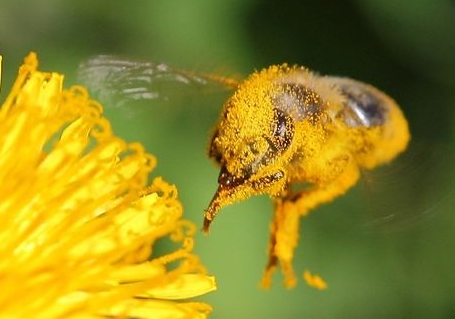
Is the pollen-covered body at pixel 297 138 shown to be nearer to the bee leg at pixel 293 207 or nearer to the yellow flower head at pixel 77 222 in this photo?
the bee leg at pixel 293 207

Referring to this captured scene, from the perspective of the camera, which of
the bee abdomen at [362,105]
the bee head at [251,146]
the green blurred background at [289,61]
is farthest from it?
the green blurred background at [289,61]

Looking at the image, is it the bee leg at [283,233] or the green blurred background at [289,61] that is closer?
the bee leg at [283,233]

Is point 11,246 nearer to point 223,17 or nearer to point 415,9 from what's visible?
point 223,17

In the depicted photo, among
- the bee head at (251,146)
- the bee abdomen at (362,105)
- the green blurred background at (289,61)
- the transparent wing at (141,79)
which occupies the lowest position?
the bee head at (251,146)

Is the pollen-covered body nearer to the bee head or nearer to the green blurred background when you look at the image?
the bee head

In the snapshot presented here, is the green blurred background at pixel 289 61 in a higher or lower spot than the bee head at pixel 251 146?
higher

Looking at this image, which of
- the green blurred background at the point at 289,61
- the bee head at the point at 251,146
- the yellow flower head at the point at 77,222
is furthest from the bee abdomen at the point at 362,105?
the green blurred background at the point at 289,61
